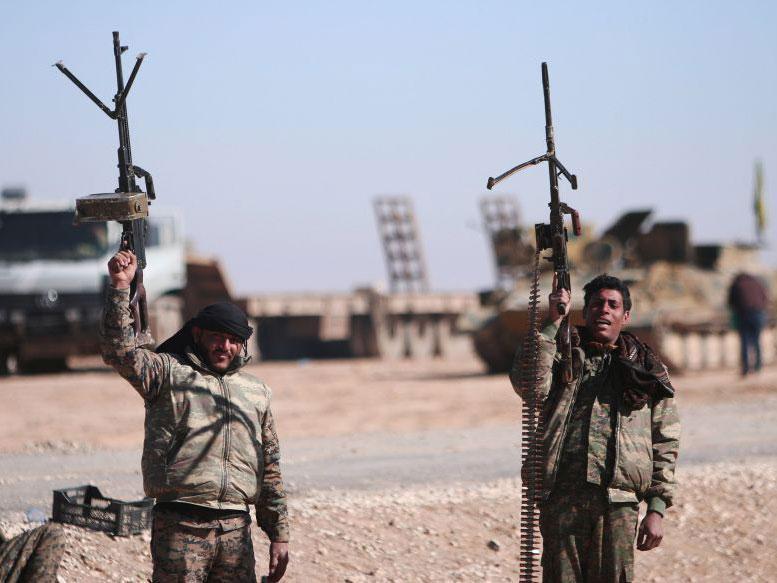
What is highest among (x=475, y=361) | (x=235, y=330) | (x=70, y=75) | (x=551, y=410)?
(x=70, y=75)

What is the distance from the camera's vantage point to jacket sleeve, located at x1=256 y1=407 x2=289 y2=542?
5137 mm

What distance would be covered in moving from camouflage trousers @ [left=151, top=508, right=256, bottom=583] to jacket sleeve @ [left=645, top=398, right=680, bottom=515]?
1662 mm

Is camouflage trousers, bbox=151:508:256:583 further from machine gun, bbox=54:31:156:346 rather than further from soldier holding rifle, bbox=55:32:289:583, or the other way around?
machine gun, bbox=54:31:156:346

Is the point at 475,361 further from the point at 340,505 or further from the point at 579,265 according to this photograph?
the point at 340,505

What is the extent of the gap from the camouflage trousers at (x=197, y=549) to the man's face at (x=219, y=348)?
22.2 inches

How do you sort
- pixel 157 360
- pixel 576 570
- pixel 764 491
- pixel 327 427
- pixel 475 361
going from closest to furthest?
pixel 157 360
pixel 576 570
pixel 764 491
pixel 327 427
pixel 475 361

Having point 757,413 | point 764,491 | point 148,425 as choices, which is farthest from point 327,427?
point 148,425

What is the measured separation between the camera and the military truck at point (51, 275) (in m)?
22.2

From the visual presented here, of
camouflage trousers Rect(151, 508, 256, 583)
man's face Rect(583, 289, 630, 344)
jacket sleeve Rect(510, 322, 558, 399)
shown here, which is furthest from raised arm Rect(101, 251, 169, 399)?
man's face Rect(583, 289, 630, 344)

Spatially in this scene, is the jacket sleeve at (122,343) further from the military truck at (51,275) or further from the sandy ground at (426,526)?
the military truck at (51,275)

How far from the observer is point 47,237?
22.4 meters

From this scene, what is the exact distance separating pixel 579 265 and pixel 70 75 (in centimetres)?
1931

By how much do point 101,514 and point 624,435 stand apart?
3302 mm

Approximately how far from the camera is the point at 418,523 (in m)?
8.77
